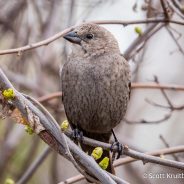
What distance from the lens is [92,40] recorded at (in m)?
4.05

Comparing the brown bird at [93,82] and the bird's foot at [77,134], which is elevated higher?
the brown bird at [93,82]

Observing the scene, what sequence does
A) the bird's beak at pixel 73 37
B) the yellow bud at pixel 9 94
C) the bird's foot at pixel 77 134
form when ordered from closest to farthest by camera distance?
the yellow bud at pixel 9 94
the bird's foot at pixel 77 134
the bird's beak at pixel 73 37

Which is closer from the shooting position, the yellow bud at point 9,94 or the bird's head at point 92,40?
the yellow bud at point 9,94

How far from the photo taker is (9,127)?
5133mm

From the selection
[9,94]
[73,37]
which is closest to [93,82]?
[73,37]

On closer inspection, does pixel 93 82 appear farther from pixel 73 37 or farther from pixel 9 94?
pixel 9 94

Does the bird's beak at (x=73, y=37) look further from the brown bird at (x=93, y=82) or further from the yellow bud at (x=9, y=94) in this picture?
the yellow bud at (x=9, y=94)

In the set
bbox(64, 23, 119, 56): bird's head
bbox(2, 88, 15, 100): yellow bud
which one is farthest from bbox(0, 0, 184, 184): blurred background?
bbox(2, 88, 15, 100): yellow bud

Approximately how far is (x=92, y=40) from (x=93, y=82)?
38cm

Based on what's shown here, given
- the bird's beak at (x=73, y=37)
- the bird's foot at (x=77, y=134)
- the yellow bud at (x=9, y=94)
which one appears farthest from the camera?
the bird's beak at (x=73, y=37)

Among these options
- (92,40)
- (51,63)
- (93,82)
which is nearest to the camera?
(93,82)

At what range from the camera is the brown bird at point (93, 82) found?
12.5 feet

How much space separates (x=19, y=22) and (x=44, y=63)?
0.46 m

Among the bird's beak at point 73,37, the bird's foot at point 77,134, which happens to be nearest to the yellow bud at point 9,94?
the bird's foot at point 77,134
